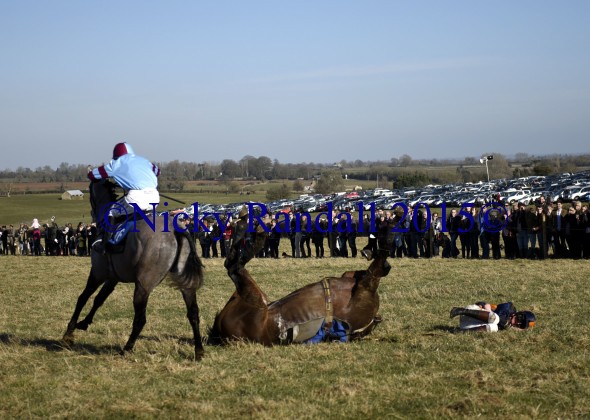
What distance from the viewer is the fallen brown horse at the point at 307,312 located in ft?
29.2

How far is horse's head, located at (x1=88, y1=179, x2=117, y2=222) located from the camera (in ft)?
31.6

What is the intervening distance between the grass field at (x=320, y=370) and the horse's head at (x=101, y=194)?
1.82m

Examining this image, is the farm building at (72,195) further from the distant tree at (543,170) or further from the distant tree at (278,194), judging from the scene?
the distant tree at (543,170)

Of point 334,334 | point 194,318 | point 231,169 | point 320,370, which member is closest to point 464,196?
point 334,334

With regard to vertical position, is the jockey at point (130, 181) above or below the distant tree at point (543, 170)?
above

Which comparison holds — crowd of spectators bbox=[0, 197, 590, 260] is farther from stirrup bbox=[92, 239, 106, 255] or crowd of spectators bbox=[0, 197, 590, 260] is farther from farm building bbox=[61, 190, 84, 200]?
farm building bbox=[61, 190, 84, 200]

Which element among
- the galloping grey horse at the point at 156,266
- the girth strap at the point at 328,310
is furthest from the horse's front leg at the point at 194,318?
the girth strap at the point at 328,310

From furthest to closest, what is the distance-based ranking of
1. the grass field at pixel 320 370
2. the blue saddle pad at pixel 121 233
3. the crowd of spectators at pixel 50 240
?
the crowd of spectators at pixel 50 240 → the blue saddle pad at pixel 121 233 → the grass field at pixel 320 370

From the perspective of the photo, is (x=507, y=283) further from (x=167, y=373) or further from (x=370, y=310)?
(x=167, y=373)

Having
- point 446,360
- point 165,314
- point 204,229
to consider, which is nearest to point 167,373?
point 446,360

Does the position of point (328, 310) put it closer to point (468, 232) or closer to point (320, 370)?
point (320, 370)

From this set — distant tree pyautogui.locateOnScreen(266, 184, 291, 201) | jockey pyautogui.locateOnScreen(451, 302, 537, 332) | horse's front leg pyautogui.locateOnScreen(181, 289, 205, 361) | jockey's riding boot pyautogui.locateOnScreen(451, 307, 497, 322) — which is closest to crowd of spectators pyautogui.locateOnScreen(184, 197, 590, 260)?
jockey pyautogui.locateOnScreen(451, 302, 537, 332)

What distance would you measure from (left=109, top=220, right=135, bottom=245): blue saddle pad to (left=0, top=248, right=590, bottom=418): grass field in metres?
1.38

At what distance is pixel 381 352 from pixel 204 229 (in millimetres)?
22178
